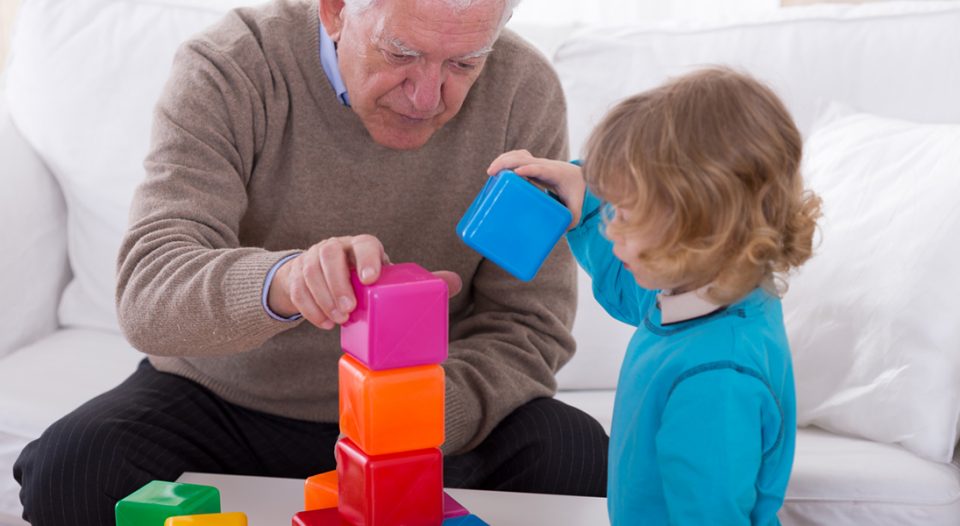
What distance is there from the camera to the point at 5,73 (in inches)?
86.6

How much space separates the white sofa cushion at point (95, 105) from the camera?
2.03 metres

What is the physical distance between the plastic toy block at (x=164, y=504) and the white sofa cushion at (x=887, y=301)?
92 centimetres

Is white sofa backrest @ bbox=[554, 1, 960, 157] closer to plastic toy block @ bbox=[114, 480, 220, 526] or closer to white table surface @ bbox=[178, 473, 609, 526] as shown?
white table surface @ bbox=[178, 473, 609, 526]

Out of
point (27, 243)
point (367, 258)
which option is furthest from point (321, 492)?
point (27, 243)

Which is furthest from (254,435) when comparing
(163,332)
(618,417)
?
(618,417)

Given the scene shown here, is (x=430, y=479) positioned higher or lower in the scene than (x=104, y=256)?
higher

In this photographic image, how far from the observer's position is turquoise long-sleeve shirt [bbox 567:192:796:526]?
0.96m

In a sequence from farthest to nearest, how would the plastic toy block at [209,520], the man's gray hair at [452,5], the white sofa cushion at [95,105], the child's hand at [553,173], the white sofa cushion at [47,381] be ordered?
the white sofa cushion at [95,105] < the white sofa cushion at [47,381] < the man's gray hair at [452,5] < the child's hand at [553,173] < the plastic toy block at [209,520]

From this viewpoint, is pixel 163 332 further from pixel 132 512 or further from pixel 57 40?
pixel 57 40

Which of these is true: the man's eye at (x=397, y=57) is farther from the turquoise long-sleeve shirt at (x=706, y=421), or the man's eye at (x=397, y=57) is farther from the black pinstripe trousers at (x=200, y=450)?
the black pinstripe trousers at (x=200, y=450)

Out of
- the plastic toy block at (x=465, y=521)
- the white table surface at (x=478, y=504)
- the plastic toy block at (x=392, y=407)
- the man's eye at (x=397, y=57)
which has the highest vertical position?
the man's eye at (x=397, y=57)

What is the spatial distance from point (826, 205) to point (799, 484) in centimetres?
47

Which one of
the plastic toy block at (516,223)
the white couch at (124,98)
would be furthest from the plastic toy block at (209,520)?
the white couch at (124,98)

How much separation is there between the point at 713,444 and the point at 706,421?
0.07 feet
